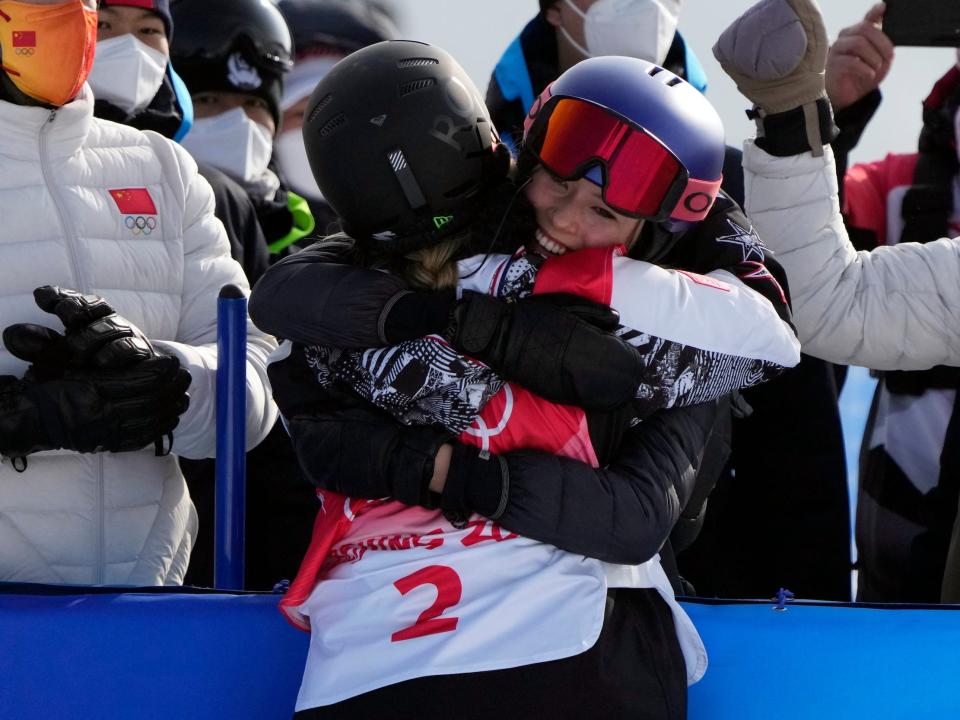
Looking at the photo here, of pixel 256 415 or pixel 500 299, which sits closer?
pixel 500 299

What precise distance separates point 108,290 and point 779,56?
1.32 metres

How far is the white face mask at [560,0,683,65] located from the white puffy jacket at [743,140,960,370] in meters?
1.17

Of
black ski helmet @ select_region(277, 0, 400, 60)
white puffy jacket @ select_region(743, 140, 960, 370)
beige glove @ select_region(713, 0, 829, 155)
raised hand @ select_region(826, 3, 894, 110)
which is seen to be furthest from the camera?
black ski helmet @ select_region(277, 0, 400, 60)

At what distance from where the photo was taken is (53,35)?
255 centimetres

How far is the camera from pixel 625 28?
3729 millimetres

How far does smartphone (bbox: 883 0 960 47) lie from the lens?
119 inches

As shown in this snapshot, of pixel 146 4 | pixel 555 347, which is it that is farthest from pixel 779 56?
pixel 146 4

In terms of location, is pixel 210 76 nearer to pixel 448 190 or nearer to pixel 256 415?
pixel 256 415

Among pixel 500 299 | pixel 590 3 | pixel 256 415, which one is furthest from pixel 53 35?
pixel 590 3

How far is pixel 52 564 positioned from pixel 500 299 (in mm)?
1064

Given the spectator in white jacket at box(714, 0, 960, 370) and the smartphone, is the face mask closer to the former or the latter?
the smartphone

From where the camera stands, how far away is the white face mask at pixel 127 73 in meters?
3.33

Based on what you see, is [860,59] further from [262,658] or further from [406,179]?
[262,658]

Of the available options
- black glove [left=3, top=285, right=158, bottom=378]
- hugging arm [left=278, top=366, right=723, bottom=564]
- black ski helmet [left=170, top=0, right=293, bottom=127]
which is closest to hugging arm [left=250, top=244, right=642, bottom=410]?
hugging arm [left=278, top=366, right=723, bottom=564]
